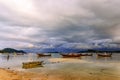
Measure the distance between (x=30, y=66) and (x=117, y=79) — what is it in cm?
2248

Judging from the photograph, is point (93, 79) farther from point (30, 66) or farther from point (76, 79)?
point (30, 66)

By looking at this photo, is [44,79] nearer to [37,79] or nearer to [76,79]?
[37,79]

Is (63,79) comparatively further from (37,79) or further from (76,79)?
(37,79)

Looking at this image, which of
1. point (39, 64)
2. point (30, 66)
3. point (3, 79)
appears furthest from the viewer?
point (39, 64)

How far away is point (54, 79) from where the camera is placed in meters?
21.9

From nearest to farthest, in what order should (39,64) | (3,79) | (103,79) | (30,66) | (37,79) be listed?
1. (3,79)
2. (37,79)
3. (103,79)
4. (30,66)
5. (39,64)

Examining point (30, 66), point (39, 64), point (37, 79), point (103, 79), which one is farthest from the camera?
point (39, 64)

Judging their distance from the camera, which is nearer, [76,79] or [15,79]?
[15,79]

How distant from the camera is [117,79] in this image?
23.3m

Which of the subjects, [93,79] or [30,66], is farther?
[30,66]

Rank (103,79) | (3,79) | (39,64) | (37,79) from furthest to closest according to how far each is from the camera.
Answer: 1. (39,64)
2. (103,79)
3. (37,79)
4. (3,79)

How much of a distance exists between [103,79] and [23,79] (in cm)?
1099

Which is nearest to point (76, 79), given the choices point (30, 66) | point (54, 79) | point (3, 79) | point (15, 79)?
point (54, 79)

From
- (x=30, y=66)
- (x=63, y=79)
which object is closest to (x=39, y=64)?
(x=30, y=66)
